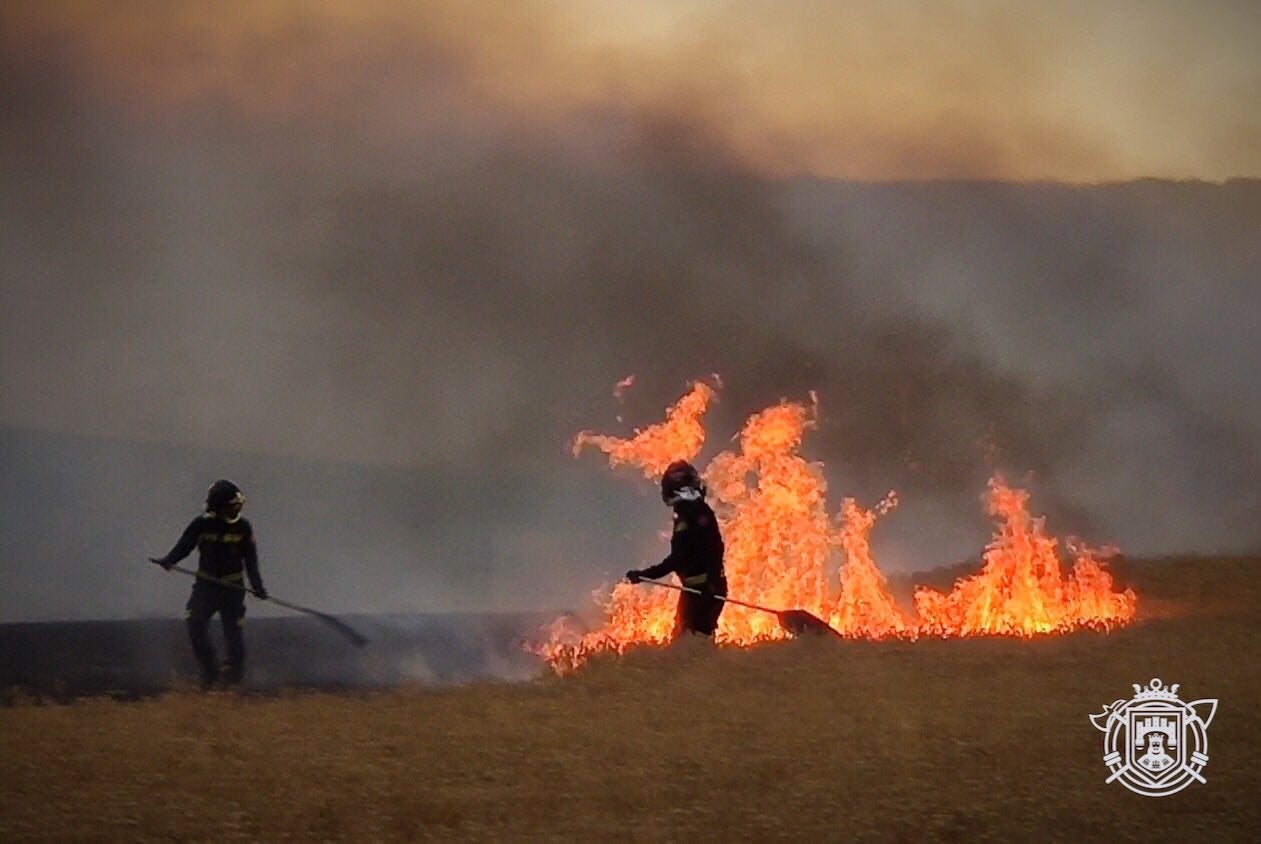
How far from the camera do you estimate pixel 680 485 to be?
1330cm

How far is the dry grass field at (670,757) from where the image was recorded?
7117mm

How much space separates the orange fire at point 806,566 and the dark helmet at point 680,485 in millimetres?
1615

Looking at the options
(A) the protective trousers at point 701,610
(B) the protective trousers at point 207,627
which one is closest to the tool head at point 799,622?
(A) the protective trousers at point 701,610

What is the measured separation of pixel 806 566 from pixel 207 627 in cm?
585

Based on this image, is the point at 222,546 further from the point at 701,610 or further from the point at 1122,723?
the point at 1122,723

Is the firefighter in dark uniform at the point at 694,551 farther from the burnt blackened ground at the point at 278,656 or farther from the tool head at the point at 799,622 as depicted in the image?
the burnt blackened ground at the point at 278,656

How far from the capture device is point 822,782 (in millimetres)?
7750

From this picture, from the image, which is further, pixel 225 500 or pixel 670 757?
pixel 225 500

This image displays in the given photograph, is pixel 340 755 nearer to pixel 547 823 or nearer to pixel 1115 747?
pixel 547 823

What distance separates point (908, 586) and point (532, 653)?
5246 mm
